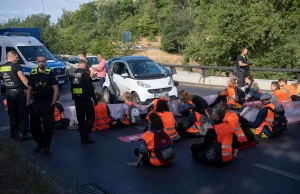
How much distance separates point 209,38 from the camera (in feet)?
92.4

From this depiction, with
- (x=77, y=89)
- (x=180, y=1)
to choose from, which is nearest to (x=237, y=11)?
(x=77, y=89)

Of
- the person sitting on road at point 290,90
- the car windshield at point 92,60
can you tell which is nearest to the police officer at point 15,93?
the person sitting on road at point 290,90

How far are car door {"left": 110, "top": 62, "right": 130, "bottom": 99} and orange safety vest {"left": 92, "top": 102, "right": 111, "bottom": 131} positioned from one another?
350 cm

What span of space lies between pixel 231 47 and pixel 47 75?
2106cm

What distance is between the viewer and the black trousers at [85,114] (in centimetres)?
857

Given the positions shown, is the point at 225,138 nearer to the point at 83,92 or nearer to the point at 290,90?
the point at 83,92

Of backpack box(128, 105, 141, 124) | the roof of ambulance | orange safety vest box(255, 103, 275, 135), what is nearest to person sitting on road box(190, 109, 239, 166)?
orange safety vest box(255, 103, 275, 135)

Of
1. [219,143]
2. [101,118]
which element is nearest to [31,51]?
[101,118]

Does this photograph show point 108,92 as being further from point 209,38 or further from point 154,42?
point 154,42

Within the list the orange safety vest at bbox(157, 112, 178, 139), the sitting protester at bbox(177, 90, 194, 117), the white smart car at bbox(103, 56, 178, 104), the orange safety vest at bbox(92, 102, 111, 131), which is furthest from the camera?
the white smart car at bbox(103, 56, 178, 104)

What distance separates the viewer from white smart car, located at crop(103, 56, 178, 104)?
522 inches

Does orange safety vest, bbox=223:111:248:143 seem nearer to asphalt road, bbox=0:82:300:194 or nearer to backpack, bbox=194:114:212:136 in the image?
asphalt road, bbox=0:82:300:194

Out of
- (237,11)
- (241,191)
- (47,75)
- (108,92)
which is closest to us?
(241,191)

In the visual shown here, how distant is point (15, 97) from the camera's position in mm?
9070
